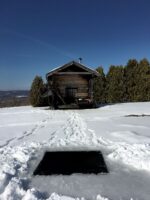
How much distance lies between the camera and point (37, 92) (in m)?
19.2

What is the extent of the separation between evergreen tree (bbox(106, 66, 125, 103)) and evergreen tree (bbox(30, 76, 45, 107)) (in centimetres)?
779

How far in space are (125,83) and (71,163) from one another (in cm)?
1992

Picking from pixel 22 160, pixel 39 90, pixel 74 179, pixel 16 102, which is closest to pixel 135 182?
pixel 74 179

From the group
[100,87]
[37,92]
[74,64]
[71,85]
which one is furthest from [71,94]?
[100,87]

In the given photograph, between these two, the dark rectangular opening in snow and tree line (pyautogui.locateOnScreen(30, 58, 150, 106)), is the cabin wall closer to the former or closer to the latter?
tree line (pyautogui.locateOnScreen(30, 58, 150, 106))

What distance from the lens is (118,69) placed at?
22.8 meters

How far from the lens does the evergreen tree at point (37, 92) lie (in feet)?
62.3

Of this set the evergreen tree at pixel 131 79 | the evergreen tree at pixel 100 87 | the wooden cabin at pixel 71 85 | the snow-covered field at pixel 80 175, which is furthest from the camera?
the evergreen tree at pixel 100 87

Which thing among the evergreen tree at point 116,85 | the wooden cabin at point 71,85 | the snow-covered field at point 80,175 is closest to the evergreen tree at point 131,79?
the evergreen tree at point 116,85

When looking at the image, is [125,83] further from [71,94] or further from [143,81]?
[71,94]

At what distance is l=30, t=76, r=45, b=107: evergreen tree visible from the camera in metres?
19.0

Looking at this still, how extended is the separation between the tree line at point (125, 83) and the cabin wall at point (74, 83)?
6.81 meters

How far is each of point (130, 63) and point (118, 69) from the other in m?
1.42

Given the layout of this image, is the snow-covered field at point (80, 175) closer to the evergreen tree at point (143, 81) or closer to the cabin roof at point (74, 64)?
the cabin roof at point (74, 64)
